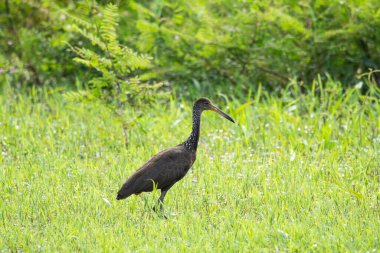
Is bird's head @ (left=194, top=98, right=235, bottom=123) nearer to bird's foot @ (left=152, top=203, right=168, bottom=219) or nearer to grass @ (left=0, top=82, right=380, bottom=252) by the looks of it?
grass @ (left=0, top=82, right=380, bottom=252)

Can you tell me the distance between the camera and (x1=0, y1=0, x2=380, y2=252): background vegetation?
251 inches

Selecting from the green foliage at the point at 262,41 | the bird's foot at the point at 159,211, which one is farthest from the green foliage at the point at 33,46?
the bird's foot at the point at 159,211

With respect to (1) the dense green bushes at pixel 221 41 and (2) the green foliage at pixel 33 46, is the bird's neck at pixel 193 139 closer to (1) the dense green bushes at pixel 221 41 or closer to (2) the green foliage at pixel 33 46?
(1) the dense green bushes at pixel 221 41

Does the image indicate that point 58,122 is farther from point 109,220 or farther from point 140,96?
point 109,220

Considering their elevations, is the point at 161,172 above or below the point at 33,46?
above

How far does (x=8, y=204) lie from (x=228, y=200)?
2.06 m

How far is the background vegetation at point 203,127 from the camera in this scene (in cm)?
638

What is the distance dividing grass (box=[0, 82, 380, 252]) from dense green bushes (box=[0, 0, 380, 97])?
2.09 ft

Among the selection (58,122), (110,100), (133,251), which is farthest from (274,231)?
(58,122)

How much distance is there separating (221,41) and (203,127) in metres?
1.61

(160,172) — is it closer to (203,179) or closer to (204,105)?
(203,179)

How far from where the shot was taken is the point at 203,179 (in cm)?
795

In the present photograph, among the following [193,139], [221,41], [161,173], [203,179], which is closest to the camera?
[161,173]

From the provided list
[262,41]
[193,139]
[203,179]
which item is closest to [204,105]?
[193,139]
